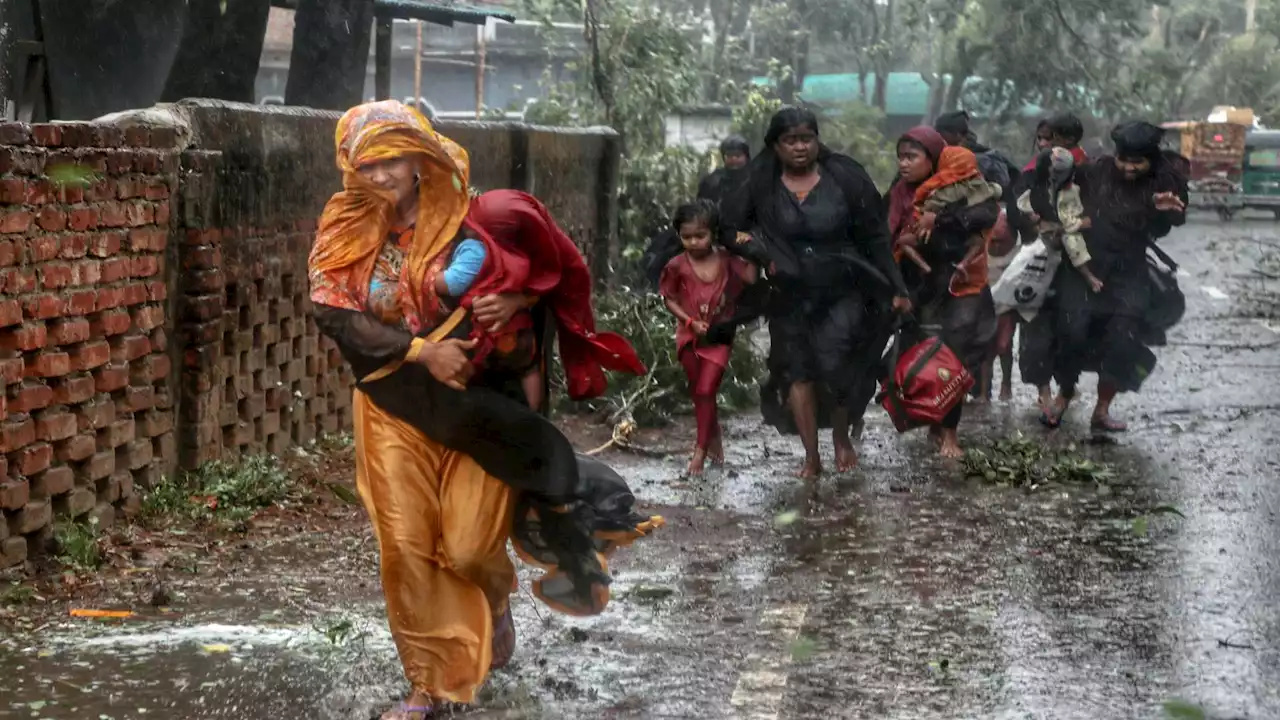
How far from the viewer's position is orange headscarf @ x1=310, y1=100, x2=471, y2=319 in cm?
516

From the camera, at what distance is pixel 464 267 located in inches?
204

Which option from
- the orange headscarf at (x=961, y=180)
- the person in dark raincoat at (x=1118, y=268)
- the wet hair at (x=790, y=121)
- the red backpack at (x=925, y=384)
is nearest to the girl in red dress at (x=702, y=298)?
the wet hair at (x=790, y=121)

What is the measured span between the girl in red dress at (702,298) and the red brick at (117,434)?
319cm

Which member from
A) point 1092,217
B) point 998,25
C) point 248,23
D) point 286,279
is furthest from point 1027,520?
point 998,25

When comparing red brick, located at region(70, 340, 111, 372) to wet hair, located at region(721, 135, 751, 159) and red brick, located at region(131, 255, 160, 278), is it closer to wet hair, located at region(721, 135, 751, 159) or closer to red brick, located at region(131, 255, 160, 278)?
red brick, located at region(131, 255, 160, 278)

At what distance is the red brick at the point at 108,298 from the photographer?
24.2 feet

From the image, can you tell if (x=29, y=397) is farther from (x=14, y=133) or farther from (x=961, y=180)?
(x=961, y=180)

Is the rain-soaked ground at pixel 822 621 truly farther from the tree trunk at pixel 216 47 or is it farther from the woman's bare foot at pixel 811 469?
the tree trunk at pixel 216 47

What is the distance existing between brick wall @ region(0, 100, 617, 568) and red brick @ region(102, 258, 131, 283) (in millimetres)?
11

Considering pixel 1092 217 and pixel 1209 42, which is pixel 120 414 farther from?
pixel 1209 42

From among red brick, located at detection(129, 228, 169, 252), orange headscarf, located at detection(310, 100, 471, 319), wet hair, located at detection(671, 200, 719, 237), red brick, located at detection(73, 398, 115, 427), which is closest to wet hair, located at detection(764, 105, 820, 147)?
wet hair, located at detection(671, 200, 719, 237)

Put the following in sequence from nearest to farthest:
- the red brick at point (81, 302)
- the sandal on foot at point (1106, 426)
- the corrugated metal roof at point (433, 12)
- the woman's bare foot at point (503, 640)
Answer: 1. the woman's bare foot at point (503, 640)
2. the red brick at point (81, 302)
3. the sandal on foot at point (1106, 426)
4. the corrugated metal roof at point (433, 12)

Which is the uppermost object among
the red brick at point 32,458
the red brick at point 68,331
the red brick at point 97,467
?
the red brick at point 68,331

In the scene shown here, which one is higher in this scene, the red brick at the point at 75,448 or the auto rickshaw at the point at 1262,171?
the red brick at the point at 75,448
